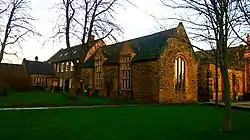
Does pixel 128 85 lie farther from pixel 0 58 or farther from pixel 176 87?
pixel 0 58

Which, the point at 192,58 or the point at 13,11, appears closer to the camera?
the point at 13,11

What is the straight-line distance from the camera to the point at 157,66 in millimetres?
32938

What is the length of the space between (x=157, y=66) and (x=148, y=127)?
20.0m

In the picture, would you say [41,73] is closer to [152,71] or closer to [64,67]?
[64,67]

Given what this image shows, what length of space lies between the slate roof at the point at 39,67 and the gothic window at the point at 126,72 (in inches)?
1039

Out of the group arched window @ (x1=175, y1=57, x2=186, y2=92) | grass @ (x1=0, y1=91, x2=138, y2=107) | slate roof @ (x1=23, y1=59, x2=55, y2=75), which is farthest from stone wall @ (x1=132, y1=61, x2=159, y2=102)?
slate roof @ (x1=23, y1=59, x2=55, y2=75)

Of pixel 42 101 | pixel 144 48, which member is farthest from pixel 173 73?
pixel 42 101

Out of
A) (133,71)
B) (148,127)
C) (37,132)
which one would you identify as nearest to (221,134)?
(148,127)

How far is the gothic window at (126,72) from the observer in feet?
123

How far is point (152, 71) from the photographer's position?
33.6 meters

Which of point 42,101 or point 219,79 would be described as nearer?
point 42,101

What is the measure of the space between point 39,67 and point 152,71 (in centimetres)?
3426

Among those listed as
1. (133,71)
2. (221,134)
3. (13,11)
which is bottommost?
(221,134)

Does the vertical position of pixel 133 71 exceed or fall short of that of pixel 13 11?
it falls short
